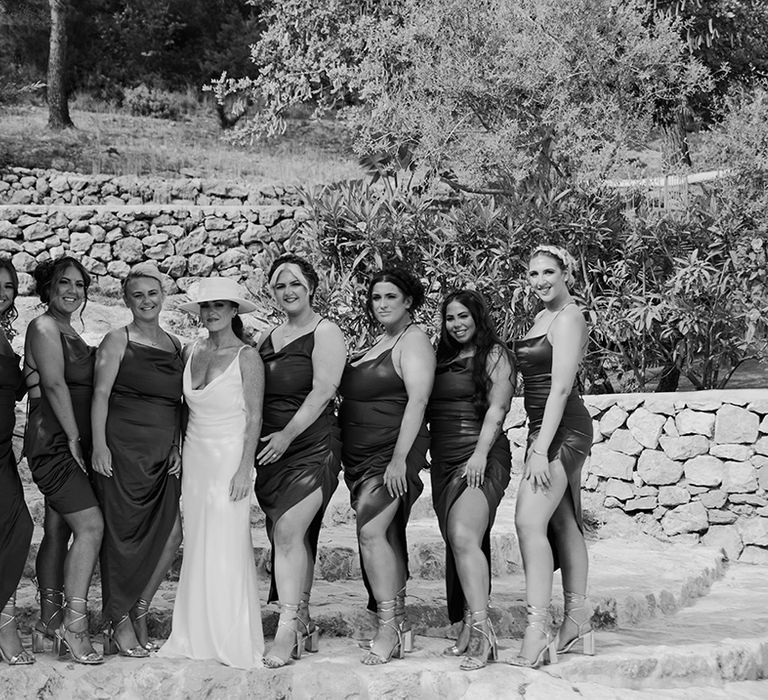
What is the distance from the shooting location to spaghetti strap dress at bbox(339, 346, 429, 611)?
16.3ft

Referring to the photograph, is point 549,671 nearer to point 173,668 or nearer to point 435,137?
point 173,668

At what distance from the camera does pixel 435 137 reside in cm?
1071

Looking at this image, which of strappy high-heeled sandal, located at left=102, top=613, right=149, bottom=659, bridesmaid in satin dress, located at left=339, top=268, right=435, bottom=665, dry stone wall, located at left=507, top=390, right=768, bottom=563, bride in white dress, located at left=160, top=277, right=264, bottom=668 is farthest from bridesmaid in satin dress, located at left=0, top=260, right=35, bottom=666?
dry stone wall, located at left=507, top=390, right=768, bottom=563

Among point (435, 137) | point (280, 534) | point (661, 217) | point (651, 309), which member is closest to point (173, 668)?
point (280, 534)

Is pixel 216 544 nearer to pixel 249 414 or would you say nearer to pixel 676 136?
pixel 249 414

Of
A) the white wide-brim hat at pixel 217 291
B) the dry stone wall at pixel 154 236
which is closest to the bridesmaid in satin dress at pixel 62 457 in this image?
the white wide-brim hat at pixel 217 291

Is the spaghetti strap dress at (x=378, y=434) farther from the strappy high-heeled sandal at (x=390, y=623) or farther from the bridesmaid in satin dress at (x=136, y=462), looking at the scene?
the bridesmaid in satin dress at (x=136, y=462)

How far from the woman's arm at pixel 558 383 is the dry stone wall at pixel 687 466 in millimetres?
3672

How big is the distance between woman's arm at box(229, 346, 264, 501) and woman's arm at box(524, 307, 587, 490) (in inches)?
49.5

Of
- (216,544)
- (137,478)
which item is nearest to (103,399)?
(137,478)

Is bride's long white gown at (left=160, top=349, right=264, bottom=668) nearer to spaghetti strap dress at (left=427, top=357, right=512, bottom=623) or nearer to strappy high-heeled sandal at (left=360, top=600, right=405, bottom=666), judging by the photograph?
strappy high-heeled sandal at (left=360, top=600, right=405, bottom=666)

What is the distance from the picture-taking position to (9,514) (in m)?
4.82

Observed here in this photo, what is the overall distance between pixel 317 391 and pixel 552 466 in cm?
112

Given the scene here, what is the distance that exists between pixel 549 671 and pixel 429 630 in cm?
95
